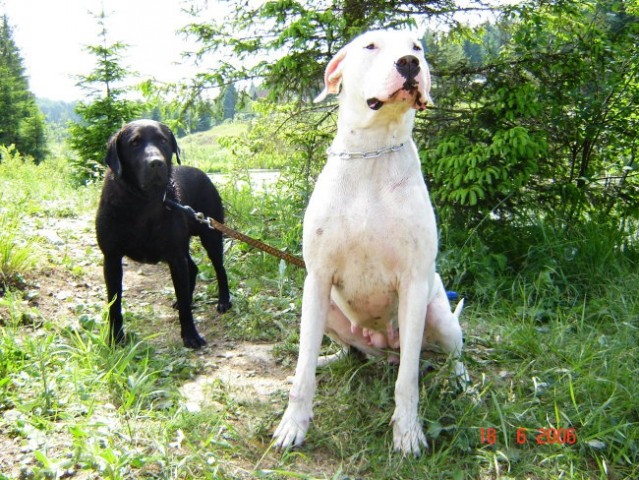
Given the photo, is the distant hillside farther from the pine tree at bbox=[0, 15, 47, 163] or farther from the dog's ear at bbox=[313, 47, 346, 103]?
the dog's ear at bbox=[313, 47, 346, 103]

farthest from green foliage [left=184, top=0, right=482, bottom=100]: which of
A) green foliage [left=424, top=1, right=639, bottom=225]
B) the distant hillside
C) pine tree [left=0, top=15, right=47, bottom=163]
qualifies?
pine tree [left=0, top=15, right=47, bottom=163]

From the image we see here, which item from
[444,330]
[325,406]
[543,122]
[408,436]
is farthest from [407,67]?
[543,122]

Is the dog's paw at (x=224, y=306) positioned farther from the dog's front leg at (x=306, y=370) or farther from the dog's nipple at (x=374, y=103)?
the dog's nipple at (x=374, y=103)

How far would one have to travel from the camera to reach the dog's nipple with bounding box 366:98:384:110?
2.21m

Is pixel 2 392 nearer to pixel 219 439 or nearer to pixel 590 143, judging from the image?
pixel 219 439

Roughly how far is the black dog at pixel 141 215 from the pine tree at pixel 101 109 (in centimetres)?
740

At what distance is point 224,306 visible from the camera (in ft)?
13.7

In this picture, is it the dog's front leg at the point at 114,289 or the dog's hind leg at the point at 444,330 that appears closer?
the dog's hind leg at the point at 444,330

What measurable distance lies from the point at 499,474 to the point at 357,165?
1384 mm

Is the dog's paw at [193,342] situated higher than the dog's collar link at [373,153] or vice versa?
the dog's collar link at [373,153]

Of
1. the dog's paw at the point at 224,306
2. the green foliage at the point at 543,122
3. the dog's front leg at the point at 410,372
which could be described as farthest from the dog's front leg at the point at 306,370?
the green foliage at the point at 543,122

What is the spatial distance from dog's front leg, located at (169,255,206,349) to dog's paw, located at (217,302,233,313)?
1.98 feet

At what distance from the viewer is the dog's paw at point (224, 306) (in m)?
4.16
